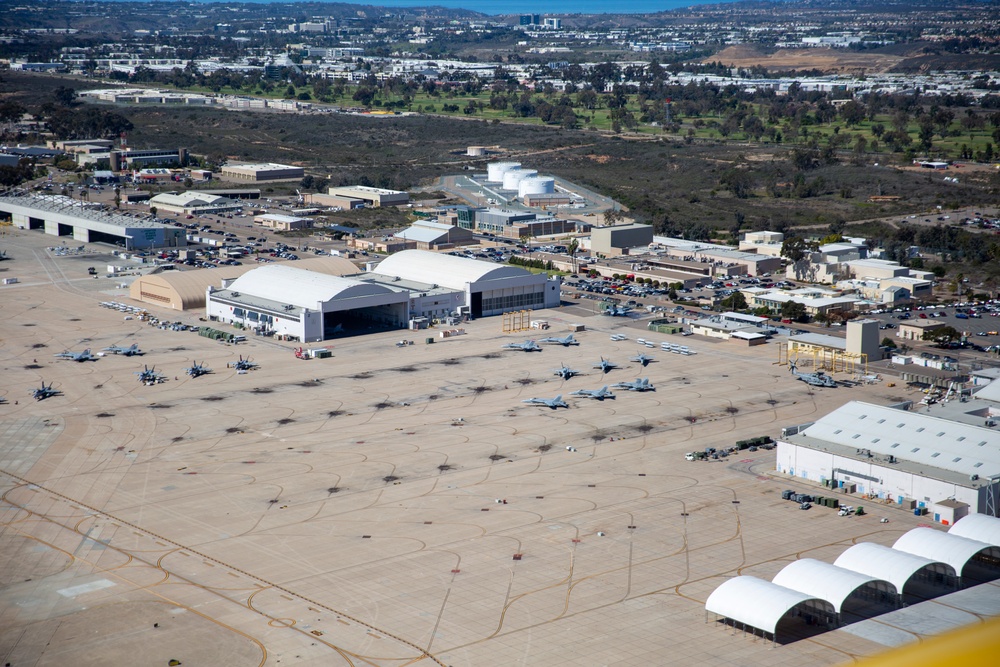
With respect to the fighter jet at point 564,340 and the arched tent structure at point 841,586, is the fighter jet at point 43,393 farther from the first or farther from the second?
the arched tent structure at point 841,586

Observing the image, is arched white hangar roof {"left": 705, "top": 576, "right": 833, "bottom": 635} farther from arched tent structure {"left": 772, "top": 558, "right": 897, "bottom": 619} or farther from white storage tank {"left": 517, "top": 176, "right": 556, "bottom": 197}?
white storage tank {"left": 517, "top": 176, "right": 556, "bottom": 197}

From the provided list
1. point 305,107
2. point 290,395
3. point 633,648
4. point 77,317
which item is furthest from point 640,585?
point 305,107

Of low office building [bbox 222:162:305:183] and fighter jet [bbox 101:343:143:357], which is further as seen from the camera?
low office building [bbox 222:162:305:183]

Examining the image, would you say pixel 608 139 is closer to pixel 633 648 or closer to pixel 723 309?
pixel 723 309

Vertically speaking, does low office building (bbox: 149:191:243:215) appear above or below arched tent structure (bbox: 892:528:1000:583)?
above

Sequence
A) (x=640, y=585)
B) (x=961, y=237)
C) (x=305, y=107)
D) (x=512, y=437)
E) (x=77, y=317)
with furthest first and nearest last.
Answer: (x=305, y=107) → (x=961, y=237) → (x=77, y=317) → (x=512, y=437) → (x=640, y=585)

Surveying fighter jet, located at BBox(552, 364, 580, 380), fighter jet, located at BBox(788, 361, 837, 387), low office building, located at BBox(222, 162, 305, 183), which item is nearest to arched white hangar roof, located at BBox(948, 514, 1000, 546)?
fighter jet, located at BBox(788, 361, 837, 387)

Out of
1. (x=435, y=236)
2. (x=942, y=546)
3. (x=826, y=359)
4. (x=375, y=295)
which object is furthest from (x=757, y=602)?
(x=435, y=236)

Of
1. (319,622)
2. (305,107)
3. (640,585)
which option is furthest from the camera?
(305,107)
